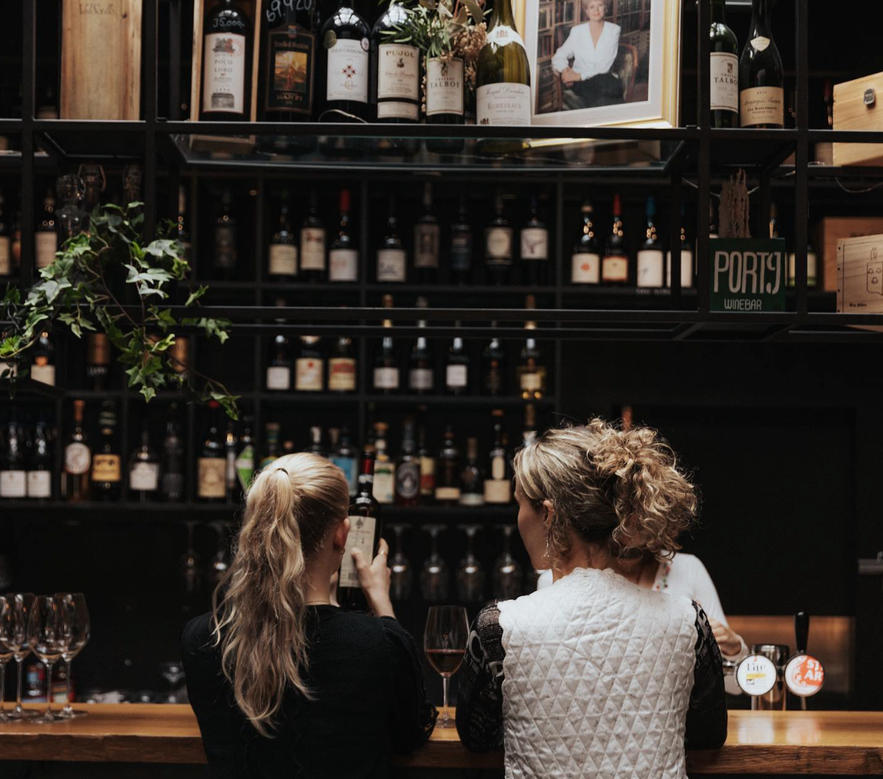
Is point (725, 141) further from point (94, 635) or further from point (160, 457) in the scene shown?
point (94, 635)

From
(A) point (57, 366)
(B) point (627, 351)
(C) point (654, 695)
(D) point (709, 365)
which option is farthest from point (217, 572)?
(C) point (654, 695)

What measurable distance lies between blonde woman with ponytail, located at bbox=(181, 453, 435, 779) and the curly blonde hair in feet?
1.05

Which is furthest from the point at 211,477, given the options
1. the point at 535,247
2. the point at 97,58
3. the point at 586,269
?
the point at 97,58

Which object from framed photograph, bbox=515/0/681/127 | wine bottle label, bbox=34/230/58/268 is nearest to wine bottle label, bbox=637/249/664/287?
framed photograph, bbox=515/0/681/127

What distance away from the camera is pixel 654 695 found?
1.62 m

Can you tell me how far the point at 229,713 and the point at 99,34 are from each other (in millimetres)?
1422

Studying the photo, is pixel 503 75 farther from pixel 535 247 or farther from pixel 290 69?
pixel 535 247

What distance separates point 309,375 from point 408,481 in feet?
1.69

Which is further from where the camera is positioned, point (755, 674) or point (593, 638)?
point (755, 674)

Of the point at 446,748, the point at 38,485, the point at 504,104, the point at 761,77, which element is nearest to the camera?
the point at 446,748

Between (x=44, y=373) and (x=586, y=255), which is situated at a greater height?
(x=586, y=255)

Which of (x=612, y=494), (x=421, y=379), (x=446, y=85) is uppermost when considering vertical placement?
(x=446, y=85)

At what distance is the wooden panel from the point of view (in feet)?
7.36

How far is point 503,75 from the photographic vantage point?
2.32 metres
